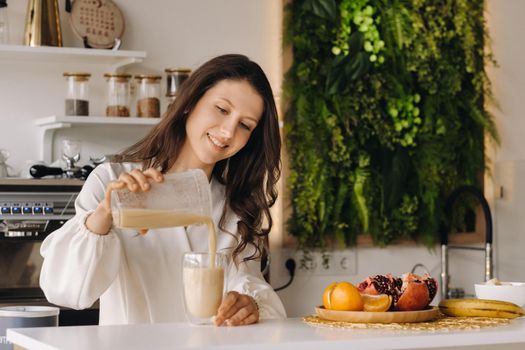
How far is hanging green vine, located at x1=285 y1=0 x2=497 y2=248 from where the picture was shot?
4.13 meters

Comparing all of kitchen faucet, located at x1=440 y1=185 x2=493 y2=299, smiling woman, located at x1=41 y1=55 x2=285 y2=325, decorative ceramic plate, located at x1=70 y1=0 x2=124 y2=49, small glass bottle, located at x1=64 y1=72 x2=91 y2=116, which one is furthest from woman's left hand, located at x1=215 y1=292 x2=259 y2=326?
kitchen faucet, located at x1=440 y1=185 x2=493 y2=299

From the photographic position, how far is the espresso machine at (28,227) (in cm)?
333

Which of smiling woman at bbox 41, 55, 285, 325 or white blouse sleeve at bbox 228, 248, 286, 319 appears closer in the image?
smiling woman at bbox 41, 55, 285, 325

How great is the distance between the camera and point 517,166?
14.7 ft

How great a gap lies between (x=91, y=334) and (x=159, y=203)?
0.28m

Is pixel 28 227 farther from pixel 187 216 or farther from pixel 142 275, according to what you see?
pixel 187 216

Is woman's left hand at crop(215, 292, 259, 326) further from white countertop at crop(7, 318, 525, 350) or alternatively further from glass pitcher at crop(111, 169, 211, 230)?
glass pitcher at crop(111, 169, 211, 230)

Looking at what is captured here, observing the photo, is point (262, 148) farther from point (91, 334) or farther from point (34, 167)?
point (34, 167)

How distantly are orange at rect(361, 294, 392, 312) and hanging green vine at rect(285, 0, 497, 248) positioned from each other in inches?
87.9

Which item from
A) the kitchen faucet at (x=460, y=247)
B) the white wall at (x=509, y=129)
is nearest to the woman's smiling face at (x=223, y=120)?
the kitchen faucet at (x=460, y=247)

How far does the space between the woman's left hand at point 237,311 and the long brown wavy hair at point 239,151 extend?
0.32m

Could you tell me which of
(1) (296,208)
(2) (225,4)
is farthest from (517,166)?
(2) (225,4)

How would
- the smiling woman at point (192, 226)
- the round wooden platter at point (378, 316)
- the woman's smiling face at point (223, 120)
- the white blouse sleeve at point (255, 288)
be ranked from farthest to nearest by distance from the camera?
the woman's smiling face at point (223, 120) → the white blouse sleeve at point (255, 288) → the smiling woman at point (192, 226) → the round wooden platter at point (378, 316)

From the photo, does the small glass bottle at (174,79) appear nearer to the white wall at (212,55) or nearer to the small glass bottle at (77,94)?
the white wall at (212,55)
